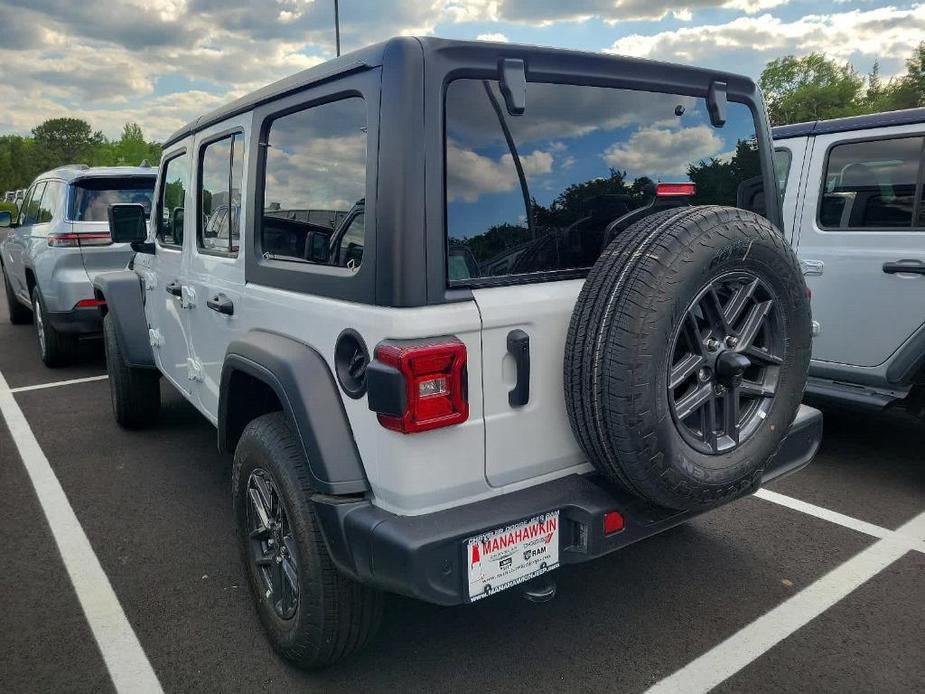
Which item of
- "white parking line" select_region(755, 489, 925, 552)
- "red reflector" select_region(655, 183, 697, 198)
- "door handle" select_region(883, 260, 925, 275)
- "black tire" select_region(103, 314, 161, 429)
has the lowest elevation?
"white parking line" select_region(755, 489, 925, 552)

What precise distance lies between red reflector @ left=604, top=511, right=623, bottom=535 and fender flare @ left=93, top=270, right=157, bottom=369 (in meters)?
3.33

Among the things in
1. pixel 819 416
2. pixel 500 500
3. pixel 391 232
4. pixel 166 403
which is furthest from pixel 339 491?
pixel 166 403

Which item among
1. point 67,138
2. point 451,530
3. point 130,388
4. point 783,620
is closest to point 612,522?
point 451,530

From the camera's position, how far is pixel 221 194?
121 inches

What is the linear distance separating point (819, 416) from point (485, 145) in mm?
1744

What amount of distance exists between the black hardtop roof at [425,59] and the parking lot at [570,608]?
1.92 metres

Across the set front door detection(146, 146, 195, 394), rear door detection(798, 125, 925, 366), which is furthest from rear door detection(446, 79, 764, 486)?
rear door detection(798, 125, 925, 366)

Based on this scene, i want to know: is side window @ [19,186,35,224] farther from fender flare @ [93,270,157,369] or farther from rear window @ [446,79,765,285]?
rear window @ [446,79,765,285]

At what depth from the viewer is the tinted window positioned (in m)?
2.15

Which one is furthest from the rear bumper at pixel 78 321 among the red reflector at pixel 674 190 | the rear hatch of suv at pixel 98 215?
the red reflector at pixel 674 190

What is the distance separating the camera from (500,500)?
2098mm

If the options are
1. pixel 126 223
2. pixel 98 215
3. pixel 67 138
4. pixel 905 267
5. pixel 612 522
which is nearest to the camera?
pixel 612 522

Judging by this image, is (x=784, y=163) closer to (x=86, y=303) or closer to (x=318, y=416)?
(x=318, y=416)

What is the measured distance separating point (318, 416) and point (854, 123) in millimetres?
3727
